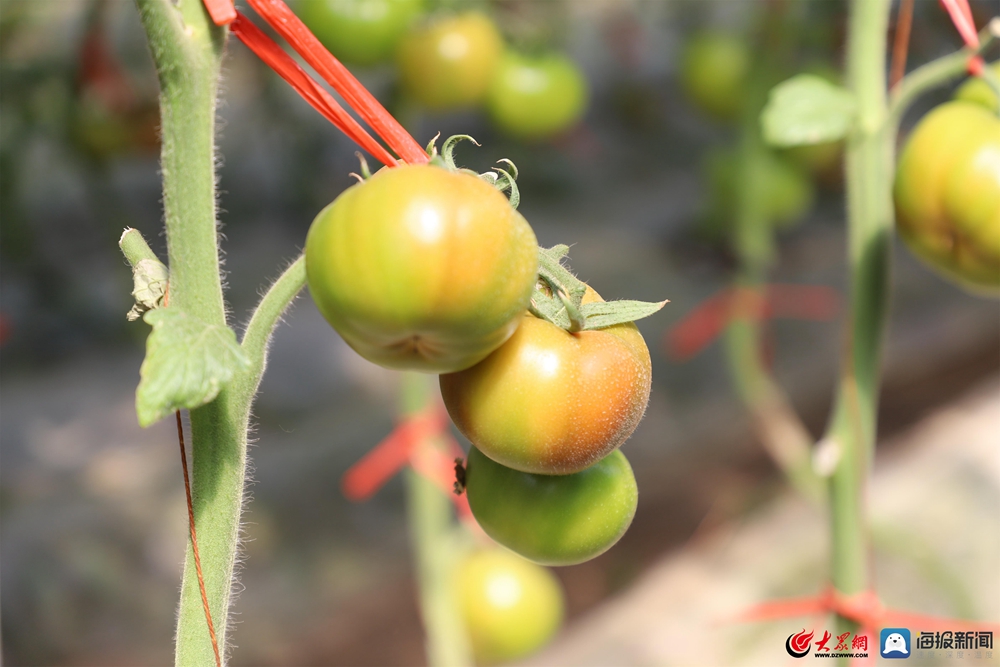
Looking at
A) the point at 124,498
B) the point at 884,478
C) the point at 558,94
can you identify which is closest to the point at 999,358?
the point at 884,478

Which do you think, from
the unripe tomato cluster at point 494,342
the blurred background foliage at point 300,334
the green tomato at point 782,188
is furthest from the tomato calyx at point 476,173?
the green tomato at point 782,188

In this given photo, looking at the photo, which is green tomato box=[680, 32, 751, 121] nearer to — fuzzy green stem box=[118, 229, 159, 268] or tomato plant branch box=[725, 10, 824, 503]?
tomato plant branch box=[725, 10, 824, 503]

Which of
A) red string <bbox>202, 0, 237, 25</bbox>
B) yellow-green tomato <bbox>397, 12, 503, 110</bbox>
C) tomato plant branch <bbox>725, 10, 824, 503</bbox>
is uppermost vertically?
tomato plant branch <bbox>725, 10, 824, 503</bbox>

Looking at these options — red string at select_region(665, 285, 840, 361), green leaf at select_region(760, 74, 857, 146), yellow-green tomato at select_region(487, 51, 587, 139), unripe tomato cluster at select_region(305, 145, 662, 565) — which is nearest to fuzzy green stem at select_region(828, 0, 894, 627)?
green leaf at select_region(760, 74, 857, 146)

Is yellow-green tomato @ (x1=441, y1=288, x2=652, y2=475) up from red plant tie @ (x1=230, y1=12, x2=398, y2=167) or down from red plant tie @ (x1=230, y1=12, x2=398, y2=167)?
down

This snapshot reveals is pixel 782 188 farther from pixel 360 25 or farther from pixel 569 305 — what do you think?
pixel 569 305

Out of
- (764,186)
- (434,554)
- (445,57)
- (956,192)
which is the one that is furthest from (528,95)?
(956,192)

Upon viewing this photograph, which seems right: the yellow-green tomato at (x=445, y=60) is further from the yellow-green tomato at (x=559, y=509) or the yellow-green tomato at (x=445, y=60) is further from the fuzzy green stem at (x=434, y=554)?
the yellow-green tomato at (x=559, y=509)
